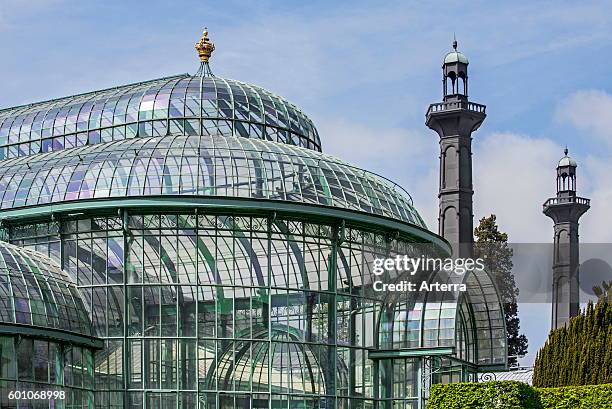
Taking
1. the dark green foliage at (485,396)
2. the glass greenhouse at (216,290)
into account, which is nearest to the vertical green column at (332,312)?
the glass greenhouse at (216,290)

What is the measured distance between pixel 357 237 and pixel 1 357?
50.2ft

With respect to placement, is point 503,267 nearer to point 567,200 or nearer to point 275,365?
point 567,200

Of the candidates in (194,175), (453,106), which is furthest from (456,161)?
(194,175)

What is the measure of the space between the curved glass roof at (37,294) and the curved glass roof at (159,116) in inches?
395

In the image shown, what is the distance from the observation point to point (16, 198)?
180ft

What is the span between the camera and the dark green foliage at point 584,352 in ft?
181

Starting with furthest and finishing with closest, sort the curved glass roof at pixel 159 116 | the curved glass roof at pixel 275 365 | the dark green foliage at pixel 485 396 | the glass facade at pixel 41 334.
Result: the curved glass roof at pixel 159 116
the curved glass roof at pixel 275 365
the dark green foliage at pixel 485 396
the glass facade at pixel 41 334

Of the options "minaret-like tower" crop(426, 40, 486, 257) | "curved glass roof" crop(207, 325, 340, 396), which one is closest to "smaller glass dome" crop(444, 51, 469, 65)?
"minaret-like tower" crop(426, 40, 486, 257)

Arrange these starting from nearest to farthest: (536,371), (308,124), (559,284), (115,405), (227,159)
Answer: (115,405)
(227,159)
(536,371)
(308,124)
(559,284)

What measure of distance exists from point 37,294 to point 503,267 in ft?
175

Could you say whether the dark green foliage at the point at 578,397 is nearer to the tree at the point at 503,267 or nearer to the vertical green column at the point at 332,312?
the vertical green column at the point at 332,312

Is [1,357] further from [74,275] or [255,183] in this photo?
[255,183]

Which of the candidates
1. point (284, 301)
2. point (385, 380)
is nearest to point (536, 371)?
point (385, 380)

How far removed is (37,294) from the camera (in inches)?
1953
